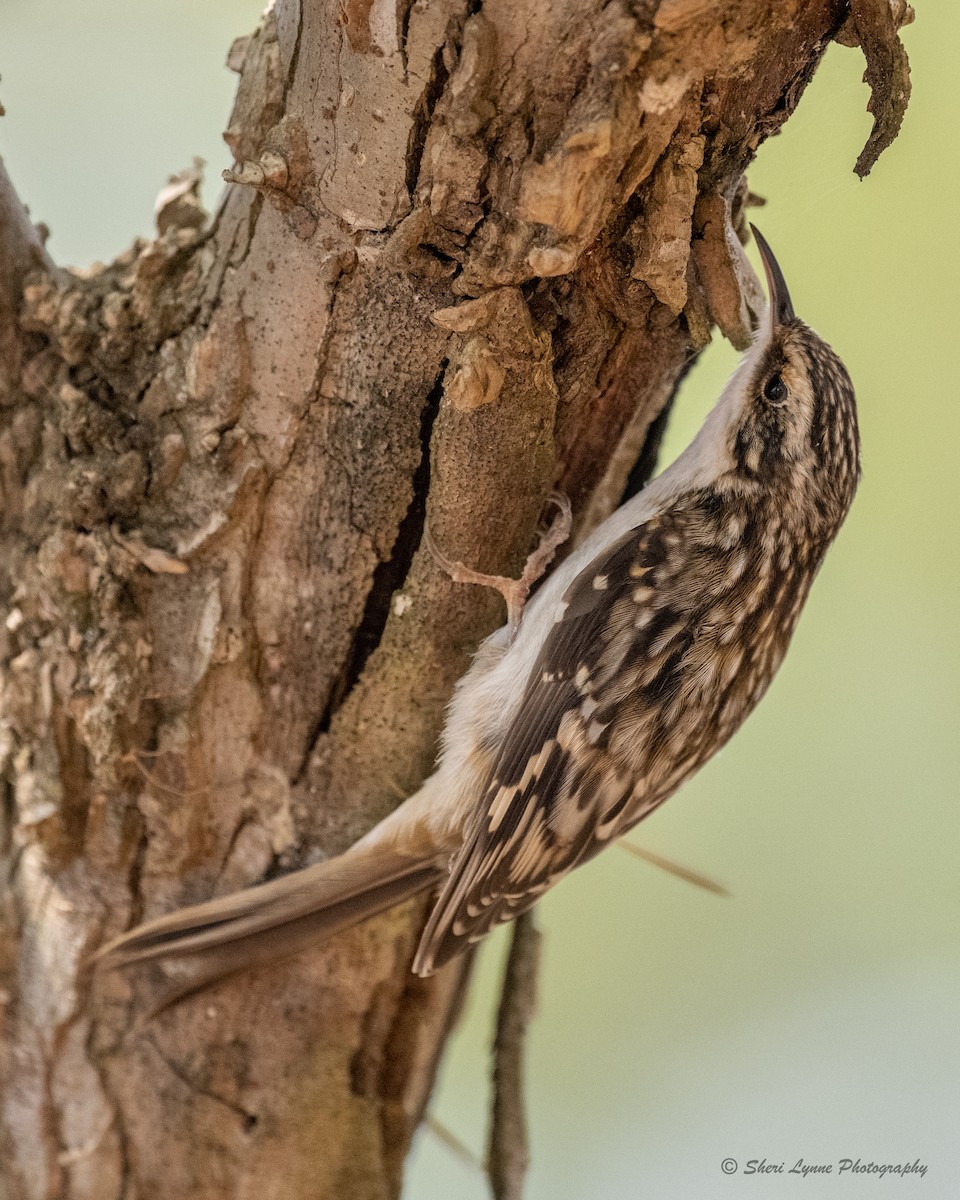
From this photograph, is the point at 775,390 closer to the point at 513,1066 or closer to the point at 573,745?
the point at 573,745

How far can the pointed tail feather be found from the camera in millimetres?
1524

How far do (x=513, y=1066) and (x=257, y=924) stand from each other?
64 cm

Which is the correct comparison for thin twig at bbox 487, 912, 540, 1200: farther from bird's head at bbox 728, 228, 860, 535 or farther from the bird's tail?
bird's head at bbox 728, 228, 860, 535

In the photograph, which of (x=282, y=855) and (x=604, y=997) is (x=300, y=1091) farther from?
(x=604, y=997)

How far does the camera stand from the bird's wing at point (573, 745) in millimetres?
1562

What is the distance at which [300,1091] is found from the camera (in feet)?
5.27

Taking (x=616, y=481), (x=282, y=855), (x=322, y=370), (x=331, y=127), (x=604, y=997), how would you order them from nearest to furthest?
(x=331, y=127), (x=322, y=370), (x=282, y=855), (x=616, y=481), (x=604, y=997)

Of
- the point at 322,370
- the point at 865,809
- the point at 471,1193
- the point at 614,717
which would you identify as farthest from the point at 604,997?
the point at 322,370

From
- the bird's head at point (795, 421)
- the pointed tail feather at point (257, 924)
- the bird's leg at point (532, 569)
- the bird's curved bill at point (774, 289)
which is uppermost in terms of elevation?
the bird's curved bill at point (774, 289)

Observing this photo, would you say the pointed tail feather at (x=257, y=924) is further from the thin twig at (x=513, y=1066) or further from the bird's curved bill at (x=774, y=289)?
the bird's curved bill at (x=774, y=289)

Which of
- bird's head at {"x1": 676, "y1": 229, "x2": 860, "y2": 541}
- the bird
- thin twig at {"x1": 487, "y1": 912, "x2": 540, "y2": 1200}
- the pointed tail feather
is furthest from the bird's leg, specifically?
thin twig at {"x1": 487, "y1": 912, "x2": 540, "y2": 1200}

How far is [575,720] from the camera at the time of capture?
156 cm

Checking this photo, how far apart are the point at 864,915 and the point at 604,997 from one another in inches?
25.2

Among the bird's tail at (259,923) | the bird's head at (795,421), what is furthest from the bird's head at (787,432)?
the bird's tail at (259,923)
